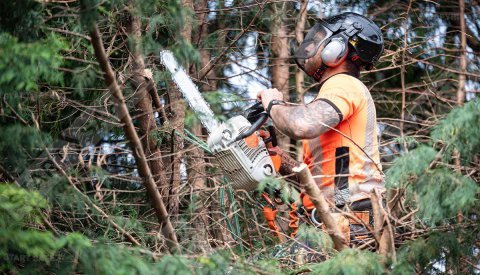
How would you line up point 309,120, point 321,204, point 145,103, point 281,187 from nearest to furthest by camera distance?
point 321,204 → point 281,187 → point 309,120 → point 145,103

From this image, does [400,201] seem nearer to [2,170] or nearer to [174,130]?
[174,130]

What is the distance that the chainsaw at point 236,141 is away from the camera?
5.27 meters

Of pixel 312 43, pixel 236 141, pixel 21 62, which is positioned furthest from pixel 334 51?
pixel 21 62

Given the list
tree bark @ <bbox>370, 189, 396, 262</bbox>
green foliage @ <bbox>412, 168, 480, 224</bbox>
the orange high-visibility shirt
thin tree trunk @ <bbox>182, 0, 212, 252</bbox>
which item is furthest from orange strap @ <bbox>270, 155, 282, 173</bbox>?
green foliage @ <bbox>412, 168, 480, 224</bbox>

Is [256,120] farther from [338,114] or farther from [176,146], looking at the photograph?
[176,146]

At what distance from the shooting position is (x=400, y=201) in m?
4.73

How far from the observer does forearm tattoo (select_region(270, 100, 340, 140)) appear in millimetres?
5156

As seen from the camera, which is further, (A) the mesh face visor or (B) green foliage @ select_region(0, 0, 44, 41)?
(A) the mesh face visor

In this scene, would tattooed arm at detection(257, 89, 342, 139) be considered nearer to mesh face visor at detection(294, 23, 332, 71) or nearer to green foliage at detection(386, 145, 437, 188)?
mesh face visor at detection(294, 23, 332, 71)

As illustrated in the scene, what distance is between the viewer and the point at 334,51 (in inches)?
218

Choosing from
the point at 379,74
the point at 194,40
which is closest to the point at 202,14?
the point at 194,40

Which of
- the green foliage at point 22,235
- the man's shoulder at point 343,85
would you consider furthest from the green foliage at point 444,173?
the green foliage at point 22,235

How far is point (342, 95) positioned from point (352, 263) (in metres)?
1.20

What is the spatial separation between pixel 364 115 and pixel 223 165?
0.89 m
